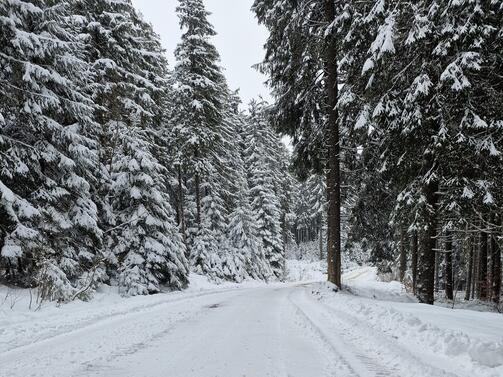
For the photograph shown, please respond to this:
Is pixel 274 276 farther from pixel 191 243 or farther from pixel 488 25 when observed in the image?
pixel 488 25

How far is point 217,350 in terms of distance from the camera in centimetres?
551

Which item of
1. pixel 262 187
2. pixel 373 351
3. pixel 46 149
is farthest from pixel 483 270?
pixel 262 187

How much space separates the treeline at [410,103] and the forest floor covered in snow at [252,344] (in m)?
2.37

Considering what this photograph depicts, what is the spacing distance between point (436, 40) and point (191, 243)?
20.8 m

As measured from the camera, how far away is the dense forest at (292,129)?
966cm

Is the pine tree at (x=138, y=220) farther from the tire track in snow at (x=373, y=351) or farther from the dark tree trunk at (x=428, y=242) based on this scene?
the dark tree trunk at (x=428, y=242)

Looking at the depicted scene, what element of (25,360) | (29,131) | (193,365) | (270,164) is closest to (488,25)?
(193,365)

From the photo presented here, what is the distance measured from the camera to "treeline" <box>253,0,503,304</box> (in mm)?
9258

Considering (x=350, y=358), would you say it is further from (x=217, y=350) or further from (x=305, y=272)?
(x=305, y=272)

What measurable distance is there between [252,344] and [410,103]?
24.1ft

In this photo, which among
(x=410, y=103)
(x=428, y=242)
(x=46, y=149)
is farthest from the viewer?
(x=46, y=149)

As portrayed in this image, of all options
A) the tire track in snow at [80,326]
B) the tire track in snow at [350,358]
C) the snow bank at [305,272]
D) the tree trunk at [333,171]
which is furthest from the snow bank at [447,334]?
the snow bank at [305,272]

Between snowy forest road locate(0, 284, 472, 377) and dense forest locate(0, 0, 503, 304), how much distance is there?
3084mm

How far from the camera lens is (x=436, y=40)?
10070mm
